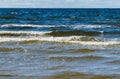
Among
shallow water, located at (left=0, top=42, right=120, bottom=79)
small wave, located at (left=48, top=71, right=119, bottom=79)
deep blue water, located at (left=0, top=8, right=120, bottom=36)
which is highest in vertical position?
deep blue water, located at (left=0, top=8, right=120, bottom=36)

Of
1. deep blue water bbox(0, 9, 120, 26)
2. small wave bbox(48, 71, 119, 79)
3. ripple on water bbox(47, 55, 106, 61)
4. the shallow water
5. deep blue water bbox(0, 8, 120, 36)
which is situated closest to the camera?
small wave bbox(48, 71, 119, 79)

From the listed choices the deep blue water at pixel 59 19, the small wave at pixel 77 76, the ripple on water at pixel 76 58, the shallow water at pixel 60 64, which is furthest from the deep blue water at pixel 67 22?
the small wave at pixel 77 76

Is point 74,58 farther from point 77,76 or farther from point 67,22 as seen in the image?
point 67,22

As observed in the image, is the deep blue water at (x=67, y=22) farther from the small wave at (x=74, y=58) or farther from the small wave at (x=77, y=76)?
the small wave at (x=77, y=76)

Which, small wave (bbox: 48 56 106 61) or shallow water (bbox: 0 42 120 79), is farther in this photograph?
small wave (bbox: 48 56 106 61)

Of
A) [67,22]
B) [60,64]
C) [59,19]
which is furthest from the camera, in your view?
[59,19]

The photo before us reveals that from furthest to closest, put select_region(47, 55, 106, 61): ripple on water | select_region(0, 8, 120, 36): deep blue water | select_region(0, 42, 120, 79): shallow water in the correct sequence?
1. select_region(0, 8, 120, 36): deep blue water
2. select_region(47, 55, 106, 61): ripple on water
3. select_region(0, 42, 120, 79): shallow water

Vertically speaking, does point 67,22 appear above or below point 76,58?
above

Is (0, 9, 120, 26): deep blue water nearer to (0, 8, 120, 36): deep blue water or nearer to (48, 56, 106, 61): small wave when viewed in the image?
(0, 8, 120, 36): deep blue water

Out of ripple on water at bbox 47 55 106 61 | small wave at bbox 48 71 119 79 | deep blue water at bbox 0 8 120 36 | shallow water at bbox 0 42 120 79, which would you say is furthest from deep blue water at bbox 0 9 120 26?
small wave at bbox 48 71 119 79

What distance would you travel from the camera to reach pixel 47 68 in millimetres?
9836

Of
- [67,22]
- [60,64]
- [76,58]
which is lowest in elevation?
[60,64]

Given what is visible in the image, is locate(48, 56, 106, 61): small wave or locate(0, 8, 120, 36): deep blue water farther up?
locate(0, 8, 120, 36): deep blue water

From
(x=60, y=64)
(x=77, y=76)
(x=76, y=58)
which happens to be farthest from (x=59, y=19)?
(x=77, y=76)
